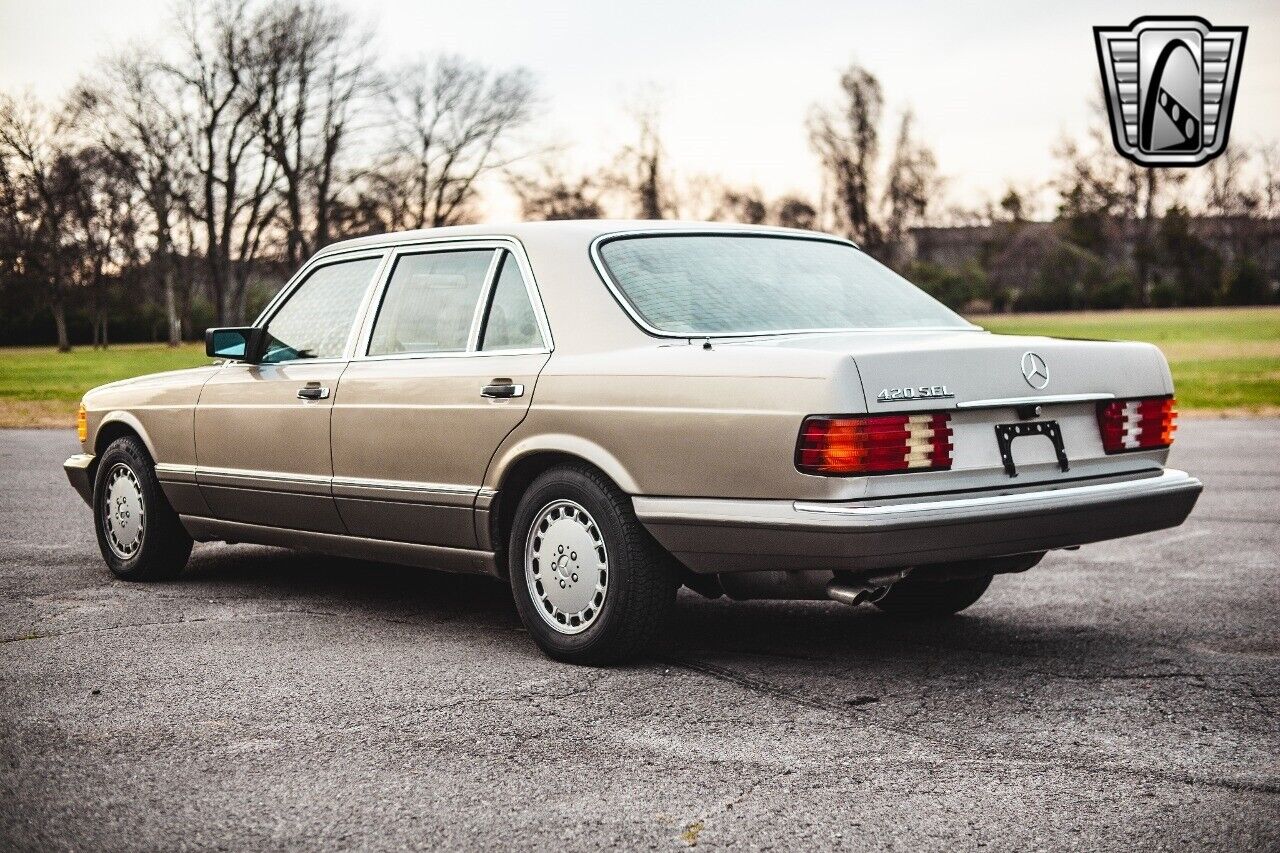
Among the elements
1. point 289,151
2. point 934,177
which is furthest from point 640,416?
point 934,177

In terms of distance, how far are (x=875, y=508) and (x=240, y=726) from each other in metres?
2.00

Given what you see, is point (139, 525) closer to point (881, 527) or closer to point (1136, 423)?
point (881, 527)

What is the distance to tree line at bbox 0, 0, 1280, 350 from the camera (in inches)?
1773

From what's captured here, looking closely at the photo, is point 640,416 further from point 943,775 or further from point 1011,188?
point 1011,188

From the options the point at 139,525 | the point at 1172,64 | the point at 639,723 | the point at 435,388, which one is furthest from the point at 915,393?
Answer: the point at 1172,64

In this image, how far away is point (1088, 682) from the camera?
4.86 m

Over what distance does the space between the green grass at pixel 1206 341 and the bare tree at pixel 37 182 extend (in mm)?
31367

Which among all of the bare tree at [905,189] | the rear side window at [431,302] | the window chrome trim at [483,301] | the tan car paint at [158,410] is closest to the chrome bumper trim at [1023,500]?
the window chrome trim at [483,301]

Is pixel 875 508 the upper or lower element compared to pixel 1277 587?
upper

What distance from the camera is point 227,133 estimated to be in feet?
149

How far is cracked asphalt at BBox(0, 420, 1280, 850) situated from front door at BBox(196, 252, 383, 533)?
18.4 inches

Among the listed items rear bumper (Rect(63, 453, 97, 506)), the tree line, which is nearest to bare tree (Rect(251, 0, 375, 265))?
the tree line

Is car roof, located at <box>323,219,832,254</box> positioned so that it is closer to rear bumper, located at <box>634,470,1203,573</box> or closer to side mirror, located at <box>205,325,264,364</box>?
side mirror, located at <box>205,325,264,364</box>

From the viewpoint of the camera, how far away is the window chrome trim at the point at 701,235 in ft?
16.2
